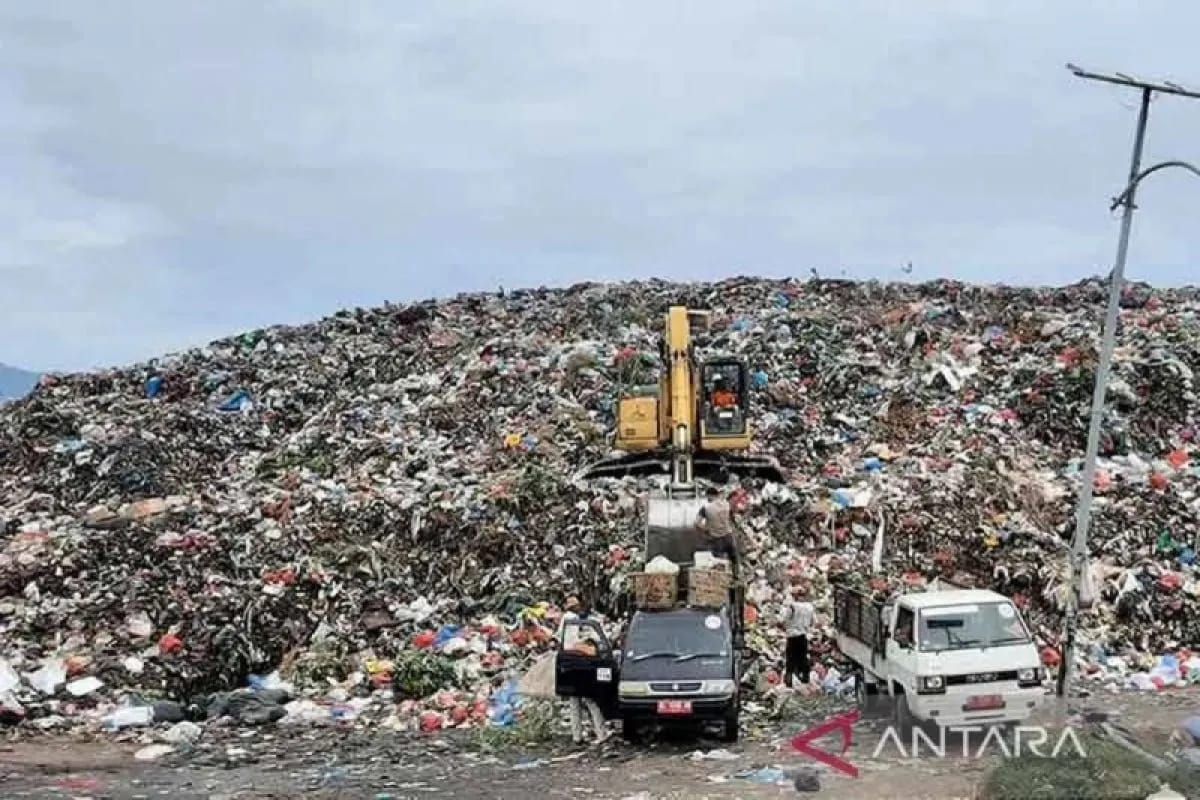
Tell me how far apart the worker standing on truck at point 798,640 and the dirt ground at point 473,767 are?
725mm

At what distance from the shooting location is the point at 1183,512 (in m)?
15.4

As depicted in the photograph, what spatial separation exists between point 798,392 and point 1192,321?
693 cm

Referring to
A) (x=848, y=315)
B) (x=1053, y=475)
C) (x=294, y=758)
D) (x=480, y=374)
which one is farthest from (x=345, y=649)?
(x=848, y=315)

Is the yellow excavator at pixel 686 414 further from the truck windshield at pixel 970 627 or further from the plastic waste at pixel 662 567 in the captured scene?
the truck windshield at pixel 970 627

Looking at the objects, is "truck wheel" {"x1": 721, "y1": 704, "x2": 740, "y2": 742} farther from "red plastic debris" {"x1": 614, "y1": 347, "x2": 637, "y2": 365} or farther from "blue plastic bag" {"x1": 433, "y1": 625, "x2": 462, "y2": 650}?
"red plastic debris" {"x1": 614, "y1": 347, "x2": 637, "y2": 365}

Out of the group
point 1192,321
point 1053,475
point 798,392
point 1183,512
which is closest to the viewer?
point 1183,512

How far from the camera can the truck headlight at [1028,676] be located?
1010cm

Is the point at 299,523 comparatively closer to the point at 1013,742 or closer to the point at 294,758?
the point at 294,758

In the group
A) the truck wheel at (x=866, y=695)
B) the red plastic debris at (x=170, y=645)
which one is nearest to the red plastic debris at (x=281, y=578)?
the red plastic debris at (x=170, y=645)

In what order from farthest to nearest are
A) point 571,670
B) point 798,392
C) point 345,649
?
point 798,392 → point 345,649 → point 571,670

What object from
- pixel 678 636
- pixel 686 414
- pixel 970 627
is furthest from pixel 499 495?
pixel 970 627

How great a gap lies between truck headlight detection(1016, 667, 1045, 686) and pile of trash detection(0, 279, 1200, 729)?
2.96m

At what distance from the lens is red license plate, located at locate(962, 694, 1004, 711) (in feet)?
32.9

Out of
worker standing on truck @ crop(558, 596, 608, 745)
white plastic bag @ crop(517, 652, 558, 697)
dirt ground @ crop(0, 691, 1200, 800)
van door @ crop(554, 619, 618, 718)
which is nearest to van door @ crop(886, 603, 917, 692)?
dirt ground @ crop(0, 691, 1200, 800)
